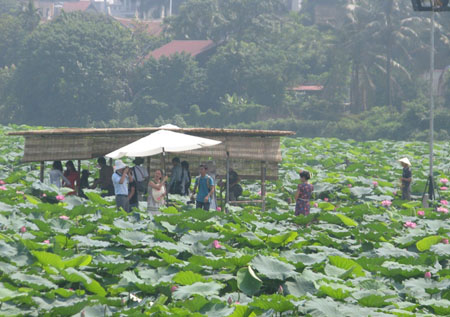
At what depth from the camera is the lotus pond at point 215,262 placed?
273 inches

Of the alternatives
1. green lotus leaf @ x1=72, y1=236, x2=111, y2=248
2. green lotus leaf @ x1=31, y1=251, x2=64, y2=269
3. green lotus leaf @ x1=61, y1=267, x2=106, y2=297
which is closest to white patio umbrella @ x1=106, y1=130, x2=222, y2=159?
green lotus leaf @ x1=72, y1=236, x2=111, y2=248

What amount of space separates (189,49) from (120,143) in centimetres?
4116

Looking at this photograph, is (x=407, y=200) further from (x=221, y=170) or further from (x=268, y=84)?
(x=268, y=84)

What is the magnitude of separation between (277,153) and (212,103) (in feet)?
123

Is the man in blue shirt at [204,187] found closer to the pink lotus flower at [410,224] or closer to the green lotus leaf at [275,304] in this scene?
the pink lotus flower at [410,224]

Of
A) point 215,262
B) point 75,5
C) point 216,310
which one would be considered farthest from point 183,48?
point 75,5

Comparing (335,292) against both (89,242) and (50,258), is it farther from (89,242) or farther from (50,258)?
(89,242)

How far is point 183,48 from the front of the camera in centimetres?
5534

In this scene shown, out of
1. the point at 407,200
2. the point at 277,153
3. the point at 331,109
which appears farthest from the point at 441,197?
the point at 331,109

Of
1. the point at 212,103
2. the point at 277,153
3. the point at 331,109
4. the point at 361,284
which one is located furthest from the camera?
the point at 212,103

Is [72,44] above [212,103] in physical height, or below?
above

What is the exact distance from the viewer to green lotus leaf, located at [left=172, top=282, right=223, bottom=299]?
7113mm

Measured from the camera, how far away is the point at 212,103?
5150cm

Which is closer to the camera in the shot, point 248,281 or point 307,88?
point 248,281
